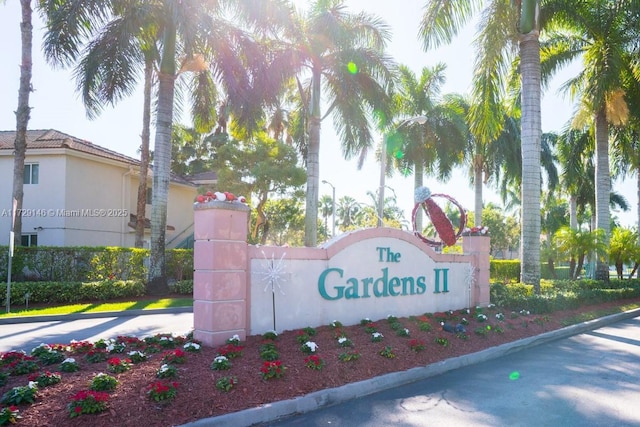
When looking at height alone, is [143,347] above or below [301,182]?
below

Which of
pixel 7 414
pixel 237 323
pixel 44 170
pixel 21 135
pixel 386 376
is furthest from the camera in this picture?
pixel 44 170

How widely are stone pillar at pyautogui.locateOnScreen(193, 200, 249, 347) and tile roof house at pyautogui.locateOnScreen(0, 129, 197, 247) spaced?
18.7 m

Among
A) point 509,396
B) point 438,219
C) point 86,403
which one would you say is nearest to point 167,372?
point 86,403

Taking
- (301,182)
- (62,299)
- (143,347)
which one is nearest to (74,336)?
(143,347)

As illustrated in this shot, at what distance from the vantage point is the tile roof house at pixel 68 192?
23797mm

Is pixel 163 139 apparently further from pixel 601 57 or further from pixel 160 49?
pixel 601 57

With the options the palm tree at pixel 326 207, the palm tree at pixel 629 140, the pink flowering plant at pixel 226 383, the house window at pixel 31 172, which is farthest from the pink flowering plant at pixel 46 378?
the palm tree at pixel 326 207

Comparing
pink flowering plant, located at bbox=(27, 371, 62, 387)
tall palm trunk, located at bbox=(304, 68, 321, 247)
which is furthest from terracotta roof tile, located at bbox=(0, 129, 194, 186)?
pink flowering plant, located at bbox=(27, 371, 62, 387)

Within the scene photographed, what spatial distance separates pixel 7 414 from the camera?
4.64 m

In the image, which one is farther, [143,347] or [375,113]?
[375,113]

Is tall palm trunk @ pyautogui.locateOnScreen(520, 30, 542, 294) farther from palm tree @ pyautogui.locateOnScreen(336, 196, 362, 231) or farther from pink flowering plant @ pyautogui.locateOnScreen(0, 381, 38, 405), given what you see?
palm tree @ pyautogui.locateOnScreen(336, 196, 362, 231)

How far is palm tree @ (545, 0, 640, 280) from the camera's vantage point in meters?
17.7

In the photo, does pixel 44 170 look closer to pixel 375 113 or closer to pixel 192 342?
pixel 375 113

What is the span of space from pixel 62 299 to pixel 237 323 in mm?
11250
